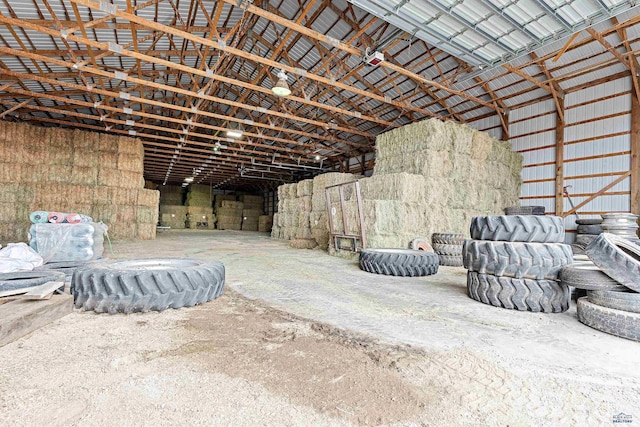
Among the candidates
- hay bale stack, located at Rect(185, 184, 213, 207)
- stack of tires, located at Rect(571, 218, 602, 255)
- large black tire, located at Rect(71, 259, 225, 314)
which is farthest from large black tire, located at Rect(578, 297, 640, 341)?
hay bale stack, located at Rect(185, 184, 213, 207)

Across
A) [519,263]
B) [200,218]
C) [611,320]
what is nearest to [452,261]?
[519,263]

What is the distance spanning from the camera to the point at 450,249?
9.06 metres

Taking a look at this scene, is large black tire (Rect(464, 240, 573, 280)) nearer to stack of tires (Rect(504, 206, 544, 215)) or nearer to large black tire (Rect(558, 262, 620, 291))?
large black tire (Rect(558, 262, 620, 291))

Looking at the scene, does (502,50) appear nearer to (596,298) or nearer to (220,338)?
(596,298)

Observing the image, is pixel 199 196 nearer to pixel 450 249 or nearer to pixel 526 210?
pixel 526 210

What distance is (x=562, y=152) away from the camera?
506 inches

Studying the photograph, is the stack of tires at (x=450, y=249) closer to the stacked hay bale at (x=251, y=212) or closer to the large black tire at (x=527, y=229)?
the large black tire at (x=527, y=229)

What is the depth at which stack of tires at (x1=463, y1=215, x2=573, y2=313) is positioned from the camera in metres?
4.09

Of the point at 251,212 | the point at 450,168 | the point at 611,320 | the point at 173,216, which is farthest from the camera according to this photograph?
the point at 251,212

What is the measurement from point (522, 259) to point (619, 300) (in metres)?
1.06

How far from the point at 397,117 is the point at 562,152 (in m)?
7.54

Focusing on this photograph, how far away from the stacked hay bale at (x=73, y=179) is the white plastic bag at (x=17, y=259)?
12.5 metres

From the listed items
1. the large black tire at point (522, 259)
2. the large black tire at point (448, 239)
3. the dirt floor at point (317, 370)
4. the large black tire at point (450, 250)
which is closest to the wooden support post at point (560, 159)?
the large black tire at point (448, 239)

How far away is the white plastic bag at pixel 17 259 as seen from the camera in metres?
4.45
